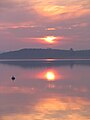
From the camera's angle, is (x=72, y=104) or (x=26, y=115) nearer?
(x=26, y=115)

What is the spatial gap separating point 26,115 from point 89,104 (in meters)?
5.33

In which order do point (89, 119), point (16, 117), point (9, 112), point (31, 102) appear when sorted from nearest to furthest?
1. point (89, 119)
2. point (16, 117)
3. point (9, 112)
4. point (31, 102)

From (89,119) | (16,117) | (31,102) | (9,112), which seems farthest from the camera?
(31,102)

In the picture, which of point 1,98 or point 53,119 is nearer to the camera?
point 53,119

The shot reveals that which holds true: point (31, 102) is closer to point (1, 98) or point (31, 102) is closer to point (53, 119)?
point (1, 98)

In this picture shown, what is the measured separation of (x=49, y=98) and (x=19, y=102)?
119 inches

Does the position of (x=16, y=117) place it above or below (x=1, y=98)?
below

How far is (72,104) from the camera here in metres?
23.9

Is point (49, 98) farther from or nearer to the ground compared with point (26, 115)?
farther from the ground

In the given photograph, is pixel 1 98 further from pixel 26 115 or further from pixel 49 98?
pixel 26 115

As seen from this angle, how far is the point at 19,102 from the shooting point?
25906mm

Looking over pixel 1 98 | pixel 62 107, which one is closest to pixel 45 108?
pixel 62 107

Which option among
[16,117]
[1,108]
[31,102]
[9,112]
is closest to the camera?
[16,117]

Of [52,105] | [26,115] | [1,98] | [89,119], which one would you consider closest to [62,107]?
[52,105]
